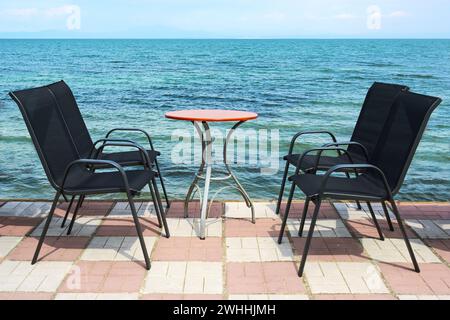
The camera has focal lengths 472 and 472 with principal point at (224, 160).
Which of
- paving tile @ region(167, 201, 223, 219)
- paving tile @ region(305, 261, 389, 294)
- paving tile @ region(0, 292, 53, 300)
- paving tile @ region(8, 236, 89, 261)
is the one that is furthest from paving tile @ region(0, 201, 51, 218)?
paving tile @ region(305, 261, 389, 294)

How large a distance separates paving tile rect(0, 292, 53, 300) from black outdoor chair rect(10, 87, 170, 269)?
410mm

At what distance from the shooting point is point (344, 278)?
2.92m

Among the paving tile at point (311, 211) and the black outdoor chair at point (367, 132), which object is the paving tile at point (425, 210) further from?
the paving tile at point (311, 211)

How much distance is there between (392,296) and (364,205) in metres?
1.74

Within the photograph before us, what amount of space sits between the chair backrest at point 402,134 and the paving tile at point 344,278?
0.55 metres

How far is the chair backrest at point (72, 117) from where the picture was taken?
12.9 feet

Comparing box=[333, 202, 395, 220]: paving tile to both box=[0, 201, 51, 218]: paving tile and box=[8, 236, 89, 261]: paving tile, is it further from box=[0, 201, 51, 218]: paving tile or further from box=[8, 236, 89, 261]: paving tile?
box=[0, 201, 51, 218]: paving tile

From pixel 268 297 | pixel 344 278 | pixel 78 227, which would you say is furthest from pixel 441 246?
pixel 78 227

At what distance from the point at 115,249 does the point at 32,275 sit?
23.7 inches

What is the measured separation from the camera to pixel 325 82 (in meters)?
27.2

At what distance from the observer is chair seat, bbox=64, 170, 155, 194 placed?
3035mm

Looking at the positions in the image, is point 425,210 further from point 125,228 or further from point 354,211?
point 125,228

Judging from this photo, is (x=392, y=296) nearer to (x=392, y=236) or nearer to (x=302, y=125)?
(x=392, y=236)
